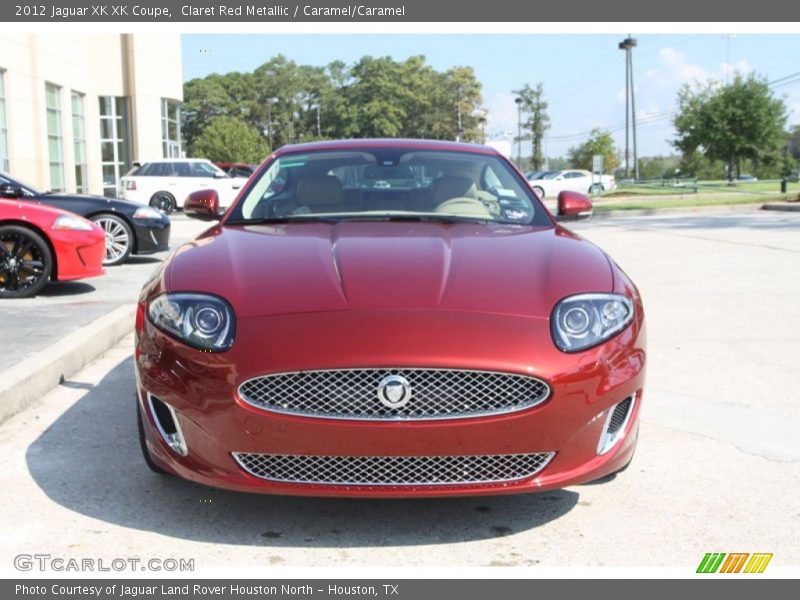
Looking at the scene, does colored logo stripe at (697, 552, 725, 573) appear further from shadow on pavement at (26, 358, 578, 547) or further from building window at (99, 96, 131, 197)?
building window at (99, 96, 131, 197)

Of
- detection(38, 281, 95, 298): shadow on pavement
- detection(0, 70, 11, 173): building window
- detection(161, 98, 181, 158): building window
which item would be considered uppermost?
detection(161, 98, 181, 158): building window

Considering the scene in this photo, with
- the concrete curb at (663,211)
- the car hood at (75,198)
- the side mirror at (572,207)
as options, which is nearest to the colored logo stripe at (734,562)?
the side mirror at (572,207)

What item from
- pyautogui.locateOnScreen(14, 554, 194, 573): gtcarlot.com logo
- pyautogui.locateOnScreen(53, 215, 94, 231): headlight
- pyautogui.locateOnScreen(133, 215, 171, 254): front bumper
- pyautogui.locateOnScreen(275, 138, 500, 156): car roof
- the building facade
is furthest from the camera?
the building facade

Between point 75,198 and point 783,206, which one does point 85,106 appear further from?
point 75,198

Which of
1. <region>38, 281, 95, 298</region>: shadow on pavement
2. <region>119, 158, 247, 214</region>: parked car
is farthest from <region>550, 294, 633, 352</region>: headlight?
<region>119, 158, 247, 214</region>: parked car

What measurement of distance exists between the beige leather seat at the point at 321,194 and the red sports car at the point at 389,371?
3.29 ft

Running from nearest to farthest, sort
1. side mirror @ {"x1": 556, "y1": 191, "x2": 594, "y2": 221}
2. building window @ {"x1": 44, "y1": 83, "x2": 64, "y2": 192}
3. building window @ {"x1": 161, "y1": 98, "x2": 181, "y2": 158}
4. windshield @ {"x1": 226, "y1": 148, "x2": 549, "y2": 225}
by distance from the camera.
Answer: windshield @ {"x1": 226, "y1": 148, "x2": 549, "y2": 225} → side mirror @ {"x1": 556, "y1": 191, "x2": 594, "y2": 221} → building window @ {"x1": 44, "y1": 83, "x2": 64, "y2": 192} → building window @ {"x1": 161, "y1": 98, "x2": 181, "y2": 158}

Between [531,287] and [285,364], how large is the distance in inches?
38.7

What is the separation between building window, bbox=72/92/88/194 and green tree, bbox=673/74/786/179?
123 feet

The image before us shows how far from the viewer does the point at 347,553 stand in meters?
3.26

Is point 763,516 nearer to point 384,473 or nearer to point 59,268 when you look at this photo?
point 384,473

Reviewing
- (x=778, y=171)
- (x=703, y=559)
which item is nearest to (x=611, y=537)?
(x=703, y=559)

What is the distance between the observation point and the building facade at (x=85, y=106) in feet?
82.0

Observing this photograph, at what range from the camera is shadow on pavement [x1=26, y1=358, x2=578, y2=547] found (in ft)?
11.2
